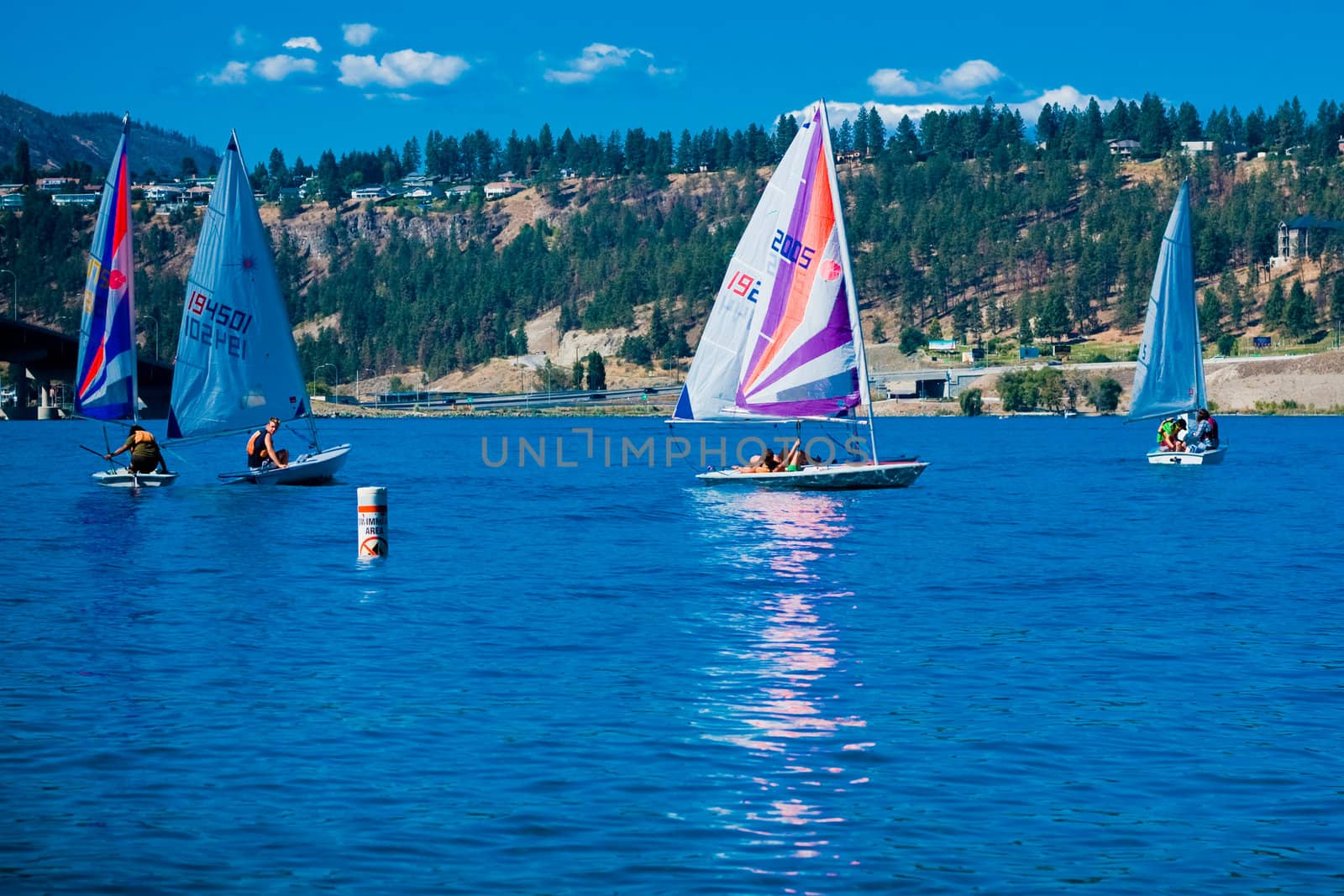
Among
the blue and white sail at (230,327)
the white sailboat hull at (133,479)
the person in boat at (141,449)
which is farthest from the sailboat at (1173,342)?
the person in boat at (141,449)

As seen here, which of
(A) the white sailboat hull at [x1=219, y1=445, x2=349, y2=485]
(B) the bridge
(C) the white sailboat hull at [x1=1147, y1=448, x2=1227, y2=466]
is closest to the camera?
(A) the white sailboat hull at [x1=219, y1=445, x2=349, y2=485]

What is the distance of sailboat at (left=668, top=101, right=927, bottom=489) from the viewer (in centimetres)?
5244

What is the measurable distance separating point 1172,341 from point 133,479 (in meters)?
46.9

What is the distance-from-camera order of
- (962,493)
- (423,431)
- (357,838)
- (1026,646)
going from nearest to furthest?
(357,838)
(1026,646)
(962,493)
(423,431)

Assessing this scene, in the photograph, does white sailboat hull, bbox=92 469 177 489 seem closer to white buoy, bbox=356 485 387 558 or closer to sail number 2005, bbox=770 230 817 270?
white buoy, bbox=356 485 387 558

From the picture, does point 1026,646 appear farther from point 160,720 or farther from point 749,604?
point 160,720

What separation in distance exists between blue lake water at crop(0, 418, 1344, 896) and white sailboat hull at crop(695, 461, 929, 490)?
936 centimetres

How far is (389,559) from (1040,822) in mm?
25474

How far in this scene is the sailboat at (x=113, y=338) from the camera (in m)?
56.8

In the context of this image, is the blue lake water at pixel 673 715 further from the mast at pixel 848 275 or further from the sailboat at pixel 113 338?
the sailboat at pixel 113 338

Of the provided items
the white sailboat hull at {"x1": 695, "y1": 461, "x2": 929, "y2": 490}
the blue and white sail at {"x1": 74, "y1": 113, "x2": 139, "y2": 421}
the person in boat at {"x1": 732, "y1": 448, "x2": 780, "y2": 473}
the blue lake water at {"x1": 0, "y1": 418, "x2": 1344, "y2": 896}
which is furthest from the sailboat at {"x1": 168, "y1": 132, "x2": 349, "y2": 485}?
the white sailboat hull at {"x1": 695, "y1": 461, "x2": 929, "y2": 490}

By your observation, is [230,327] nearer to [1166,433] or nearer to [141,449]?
[141,449]

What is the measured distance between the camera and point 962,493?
6316 centimetres

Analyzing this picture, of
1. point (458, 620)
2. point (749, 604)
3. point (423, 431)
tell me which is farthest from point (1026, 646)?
point (423, 431)
